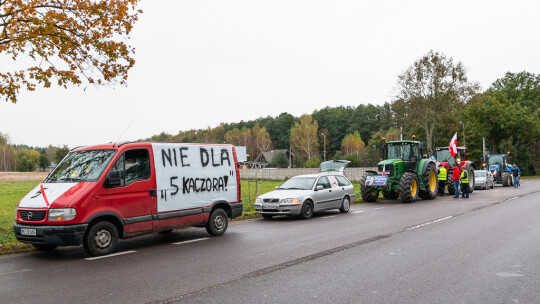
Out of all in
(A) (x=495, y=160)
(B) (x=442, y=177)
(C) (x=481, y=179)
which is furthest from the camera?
(A) (x=495, y=160)

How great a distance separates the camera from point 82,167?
9.16 metres

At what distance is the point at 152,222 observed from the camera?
9.61 m

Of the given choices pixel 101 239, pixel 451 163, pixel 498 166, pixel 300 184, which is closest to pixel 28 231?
pixel 101 239

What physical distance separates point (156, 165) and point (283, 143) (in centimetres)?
12350

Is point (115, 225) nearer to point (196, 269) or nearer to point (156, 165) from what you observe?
point (156, 165)

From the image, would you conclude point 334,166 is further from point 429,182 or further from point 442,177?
point 429,182

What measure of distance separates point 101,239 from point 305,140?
3568 inches

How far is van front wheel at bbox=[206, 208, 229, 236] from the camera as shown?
1106 cm

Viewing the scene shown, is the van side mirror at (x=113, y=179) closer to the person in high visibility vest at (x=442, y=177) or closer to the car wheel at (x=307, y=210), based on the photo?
the car wheel at (x=307, y=210)

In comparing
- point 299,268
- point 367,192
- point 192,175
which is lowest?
point 299,268

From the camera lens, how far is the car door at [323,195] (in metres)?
15.2

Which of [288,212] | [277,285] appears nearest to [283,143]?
[288,212]

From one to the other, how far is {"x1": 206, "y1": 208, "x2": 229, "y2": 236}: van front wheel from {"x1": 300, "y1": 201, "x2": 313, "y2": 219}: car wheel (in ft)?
12.4

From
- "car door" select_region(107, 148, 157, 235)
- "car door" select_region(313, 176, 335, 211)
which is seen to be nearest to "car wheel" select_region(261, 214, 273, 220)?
"car door" select_region(313, 176, 335, 211)
